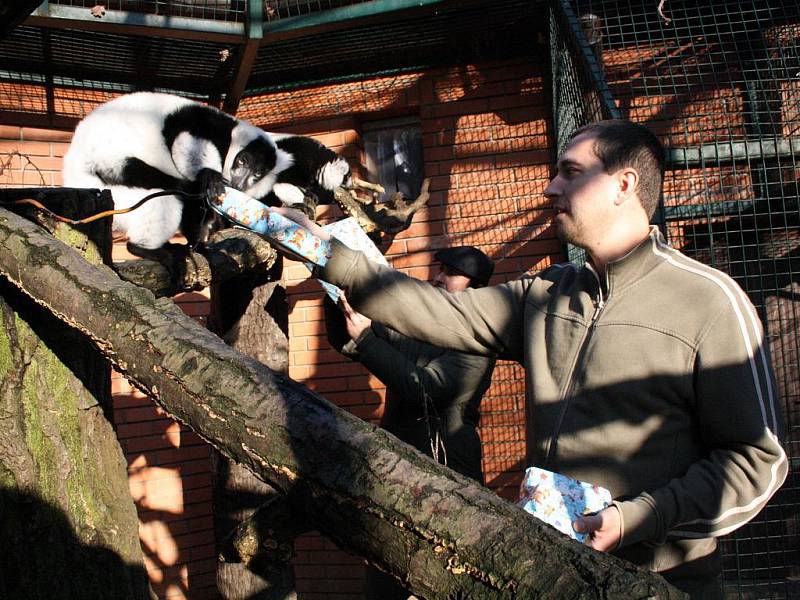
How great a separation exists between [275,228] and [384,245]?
342cm

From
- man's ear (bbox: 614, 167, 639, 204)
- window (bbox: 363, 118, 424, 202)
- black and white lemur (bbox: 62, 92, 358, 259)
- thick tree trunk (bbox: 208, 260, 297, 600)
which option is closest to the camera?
man's ear (bbox: 614, 167, 639, 204)

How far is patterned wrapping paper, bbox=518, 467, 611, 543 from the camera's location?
5.30 ft

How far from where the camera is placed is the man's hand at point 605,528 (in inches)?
61.8

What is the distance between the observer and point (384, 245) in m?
5.61

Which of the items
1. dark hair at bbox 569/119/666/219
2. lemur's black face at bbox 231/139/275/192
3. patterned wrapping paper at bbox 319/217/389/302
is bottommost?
patterned wrapping paper at bbox 319/217/389/302

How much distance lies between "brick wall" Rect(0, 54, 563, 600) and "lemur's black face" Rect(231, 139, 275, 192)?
0.85 metres

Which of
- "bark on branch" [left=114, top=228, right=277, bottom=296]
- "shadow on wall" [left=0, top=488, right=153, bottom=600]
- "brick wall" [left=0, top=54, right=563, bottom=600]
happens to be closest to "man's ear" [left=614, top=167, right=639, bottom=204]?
"shadow on wall" [left=0, top=488, right=153, bottom=600]

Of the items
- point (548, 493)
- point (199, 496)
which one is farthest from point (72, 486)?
point (199, 496)

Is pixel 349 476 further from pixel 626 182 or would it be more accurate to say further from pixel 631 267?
pixel 626 182

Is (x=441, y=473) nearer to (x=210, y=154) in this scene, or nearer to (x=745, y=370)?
(x=745, y=370)

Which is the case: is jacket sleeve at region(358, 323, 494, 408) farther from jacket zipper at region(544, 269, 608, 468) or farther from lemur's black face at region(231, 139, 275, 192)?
lemur's black face at region(231, 139, 275, 192)

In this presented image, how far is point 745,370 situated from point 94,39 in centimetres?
457

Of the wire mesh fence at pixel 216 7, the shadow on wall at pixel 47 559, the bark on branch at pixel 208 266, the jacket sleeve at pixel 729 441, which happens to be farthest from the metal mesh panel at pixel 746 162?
the shadow on wall at pixel 47 559

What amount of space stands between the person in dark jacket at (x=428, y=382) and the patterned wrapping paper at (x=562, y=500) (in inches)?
52.8
